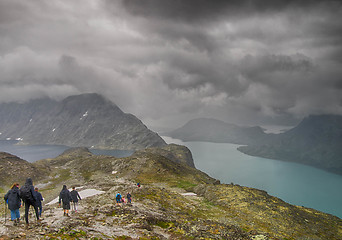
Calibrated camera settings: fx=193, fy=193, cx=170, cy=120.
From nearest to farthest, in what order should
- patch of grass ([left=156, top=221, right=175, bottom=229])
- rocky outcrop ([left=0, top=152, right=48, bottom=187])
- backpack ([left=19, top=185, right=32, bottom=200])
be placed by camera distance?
backpack ([left=19, top=185, right=32, bottom=200])
patch of grass ([left=156, top=221, right=175, bottom=229])
rocky outcrop ([left=0, top=152, right=48, bottom=187])

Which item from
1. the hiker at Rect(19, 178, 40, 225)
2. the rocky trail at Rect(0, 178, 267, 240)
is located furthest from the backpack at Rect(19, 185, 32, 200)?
the rocky trail at Rect(0, 178, 267, 240)

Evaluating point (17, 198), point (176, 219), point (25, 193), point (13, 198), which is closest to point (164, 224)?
point (176, 219)

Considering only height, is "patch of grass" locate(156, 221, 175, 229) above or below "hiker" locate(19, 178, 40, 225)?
below

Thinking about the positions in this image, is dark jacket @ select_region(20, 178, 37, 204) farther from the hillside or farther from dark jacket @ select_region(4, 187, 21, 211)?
the hillside

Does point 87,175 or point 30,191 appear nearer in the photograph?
point 30,191

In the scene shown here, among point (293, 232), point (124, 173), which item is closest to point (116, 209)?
point (293, 232)

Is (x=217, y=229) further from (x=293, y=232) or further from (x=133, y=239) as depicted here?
(x=293, y=232)

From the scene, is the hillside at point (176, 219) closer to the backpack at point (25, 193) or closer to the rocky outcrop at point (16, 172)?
Result: the backpack at point (25, 193)

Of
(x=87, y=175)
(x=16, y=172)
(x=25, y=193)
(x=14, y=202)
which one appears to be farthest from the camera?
(x=87, y=175)

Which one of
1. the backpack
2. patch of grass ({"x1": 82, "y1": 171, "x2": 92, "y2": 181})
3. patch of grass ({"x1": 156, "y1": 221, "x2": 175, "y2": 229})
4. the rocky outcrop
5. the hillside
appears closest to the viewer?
the hillside

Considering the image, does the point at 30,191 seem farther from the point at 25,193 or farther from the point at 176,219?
the point at 176,219

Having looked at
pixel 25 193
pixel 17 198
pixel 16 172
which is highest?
pixel 25 193

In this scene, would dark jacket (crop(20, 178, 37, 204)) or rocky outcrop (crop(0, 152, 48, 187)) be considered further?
rocky outcrop (crop(0, 152, 48, 187))

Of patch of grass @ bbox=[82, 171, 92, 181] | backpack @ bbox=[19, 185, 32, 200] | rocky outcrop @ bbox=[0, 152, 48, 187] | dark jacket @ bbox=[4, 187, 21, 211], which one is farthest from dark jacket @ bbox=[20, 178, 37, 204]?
rocky outcrop @ bbox=[0, 152, 48, 187]
